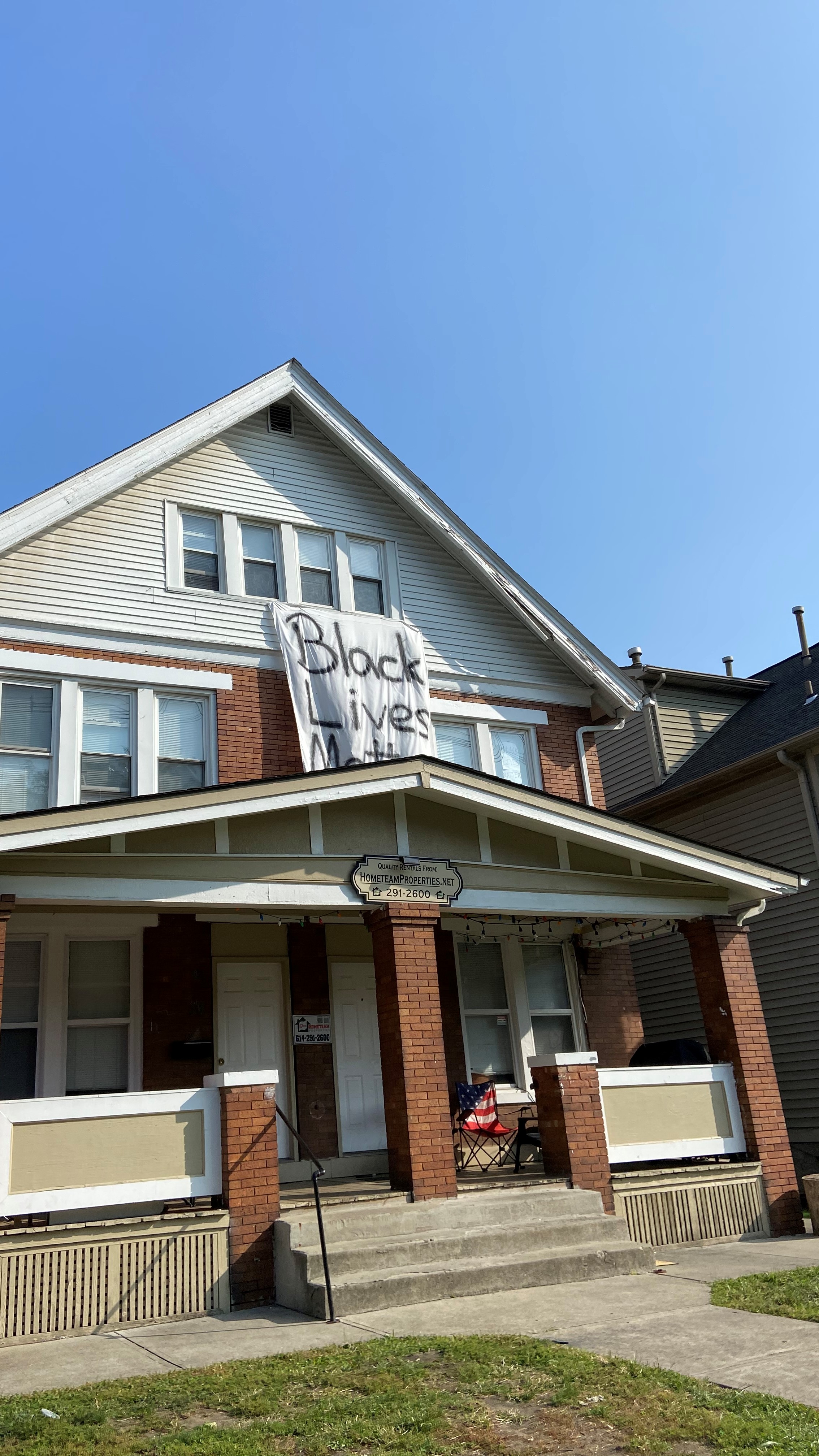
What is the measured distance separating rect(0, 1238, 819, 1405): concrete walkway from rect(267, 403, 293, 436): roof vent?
10.6m


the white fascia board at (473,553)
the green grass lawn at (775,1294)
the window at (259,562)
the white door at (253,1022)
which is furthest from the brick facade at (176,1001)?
the white fascia board at (473,553)

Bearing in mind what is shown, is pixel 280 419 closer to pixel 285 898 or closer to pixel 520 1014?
pixel 285 898

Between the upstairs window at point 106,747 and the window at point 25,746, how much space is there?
39 cm

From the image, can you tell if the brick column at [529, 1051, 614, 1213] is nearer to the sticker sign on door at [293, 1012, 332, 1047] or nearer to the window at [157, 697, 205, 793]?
the sticker sign on door at [293, 1012, 332, 1047]

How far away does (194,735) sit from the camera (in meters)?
13.0

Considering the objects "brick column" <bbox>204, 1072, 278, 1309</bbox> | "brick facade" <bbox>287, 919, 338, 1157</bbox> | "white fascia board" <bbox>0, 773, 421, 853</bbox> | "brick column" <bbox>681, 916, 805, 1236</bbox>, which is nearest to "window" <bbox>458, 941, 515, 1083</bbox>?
"brick facade" <bbox>287, 919, 338, 1157</bbox>

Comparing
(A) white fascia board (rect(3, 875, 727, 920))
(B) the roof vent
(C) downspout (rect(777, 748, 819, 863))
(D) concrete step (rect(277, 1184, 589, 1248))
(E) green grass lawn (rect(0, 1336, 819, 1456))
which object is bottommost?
(E) green grass lawn (rect(0, 1336, 819, 1456))

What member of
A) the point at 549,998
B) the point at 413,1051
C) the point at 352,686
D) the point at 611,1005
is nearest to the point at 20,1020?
the point at 413,1051

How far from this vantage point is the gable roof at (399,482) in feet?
45.9

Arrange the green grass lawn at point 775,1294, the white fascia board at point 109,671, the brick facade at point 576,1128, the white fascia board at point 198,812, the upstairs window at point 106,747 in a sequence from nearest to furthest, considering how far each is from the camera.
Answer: the green grass lawn at point 775,1294
the white fascia board at point 198,812
the brick facade at point 576,1128
the white fascia board at point 109,671
the upstairs window at point 106,747

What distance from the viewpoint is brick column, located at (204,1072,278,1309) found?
28.6ft

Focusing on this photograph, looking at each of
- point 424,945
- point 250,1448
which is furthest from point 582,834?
point 250,1448

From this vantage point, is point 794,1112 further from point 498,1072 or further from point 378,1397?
point 378,1397

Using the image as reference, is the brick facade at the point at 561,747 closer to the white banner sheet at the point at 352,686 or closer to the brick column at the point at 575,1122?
the white banner sheet at the point at 352,686
